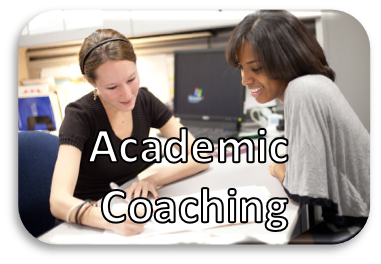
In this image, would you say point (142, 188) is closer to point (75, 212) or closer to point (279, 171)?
point (75, 212)

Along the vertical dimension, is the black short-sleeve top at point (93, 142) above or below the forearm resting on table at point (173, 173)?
above

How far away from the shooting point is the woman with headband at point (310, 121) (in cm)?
55

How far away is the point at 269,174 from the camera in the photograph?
28.5 inches

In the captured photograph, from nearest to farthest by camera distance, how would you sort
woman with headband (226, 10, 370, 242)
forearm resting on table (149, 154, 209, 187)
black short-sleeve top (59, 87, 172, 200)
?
1. woman with headband (226, 10, 370, 242)
2. black short-sleeve top (59, 87, 172, 200)
3. forearm resting on table (149, 154, 209, 187)

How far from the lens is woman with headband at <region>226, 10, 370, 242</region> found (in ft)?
1.82

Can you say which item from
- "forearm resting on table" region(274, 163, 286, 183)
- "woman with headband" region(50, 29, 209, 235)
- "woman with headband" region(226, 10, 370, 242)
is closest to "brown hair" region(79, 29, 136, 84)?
"woman with headband" region(50, 29, 209, 235)

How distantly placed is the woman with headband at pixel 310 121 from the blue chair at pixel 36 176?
0.60m

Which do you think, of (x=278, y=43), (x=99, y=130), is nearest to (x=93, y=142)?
(x=99, y=130)

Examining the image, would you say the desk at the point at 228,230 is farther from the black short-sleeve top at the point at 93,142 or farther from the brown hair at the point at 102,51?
the brown hair at the point at 102,51

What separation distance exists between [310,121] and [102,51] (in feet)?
1.42

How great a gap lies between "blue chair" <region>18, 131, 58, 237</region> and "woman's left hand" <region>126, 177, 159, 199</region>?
29cm

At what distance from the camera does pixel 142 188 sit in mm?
744

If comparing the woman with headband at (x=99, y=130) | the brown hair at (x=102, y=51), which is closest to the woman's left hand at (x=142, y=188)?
the woman with headband at (x=99, y=130)

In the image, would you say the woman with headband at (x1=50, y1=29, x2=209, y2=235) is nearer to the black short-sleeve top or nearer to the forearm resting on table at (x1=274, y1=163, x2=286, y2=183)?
the black short-sleeve top
